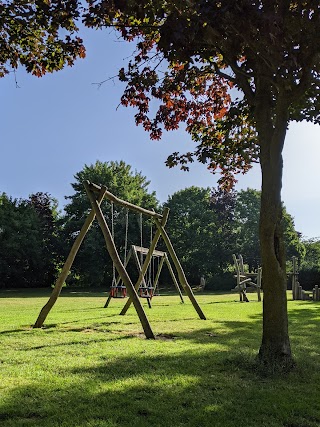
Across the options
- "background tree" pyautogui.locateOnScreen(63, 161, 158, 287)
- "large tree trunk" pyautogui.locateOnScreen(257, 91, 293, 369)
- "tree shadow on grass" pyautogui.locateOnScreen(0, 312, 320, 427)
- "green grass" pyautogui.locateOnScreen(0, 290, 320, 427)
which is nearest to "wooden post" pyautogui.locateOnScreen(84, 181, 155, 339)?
"green grass" pyautogui.locateOnScreen(0, 290, 320, 427)

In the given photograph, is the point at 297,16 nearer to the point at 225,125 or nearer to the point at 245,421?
the point at 225,125

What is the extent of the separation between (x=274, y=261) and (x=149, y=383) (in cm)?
204

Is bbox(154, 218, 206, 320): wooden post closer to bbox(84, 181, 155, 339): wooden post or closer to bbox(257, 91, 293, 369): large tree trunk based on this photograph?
bbox(84, 181, 155, 339): wooden post

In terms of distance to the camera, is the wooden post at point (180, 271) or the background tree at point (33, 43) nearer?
the background tree at point (33, 43)

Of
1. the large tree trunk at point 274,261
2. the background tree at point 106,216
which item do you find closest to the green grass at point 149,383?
the large tree trunk at point 274,261

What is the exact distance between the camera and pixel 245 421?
10.9 feet

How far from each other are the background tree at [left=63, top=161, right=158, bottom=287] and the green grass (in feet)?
110

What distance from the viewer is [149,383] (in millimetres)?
4289

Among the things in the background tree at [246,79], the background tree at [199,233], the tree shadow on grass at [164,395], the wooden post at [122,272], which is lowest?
the tree shadow on grass at [164,395]

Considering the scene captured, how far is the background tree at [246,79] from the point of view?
3.91 m

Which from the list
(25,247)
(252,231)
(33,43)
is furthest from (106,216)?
(33,43)

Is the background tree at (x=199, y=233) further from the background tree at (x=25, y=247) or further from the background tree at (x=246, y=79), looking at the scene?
the background tree at (x=246, y=79)

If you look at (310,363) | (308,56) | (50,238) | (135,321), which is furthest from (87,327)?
(50,238)

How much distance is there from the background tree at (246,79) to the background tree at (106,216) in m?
32.6
